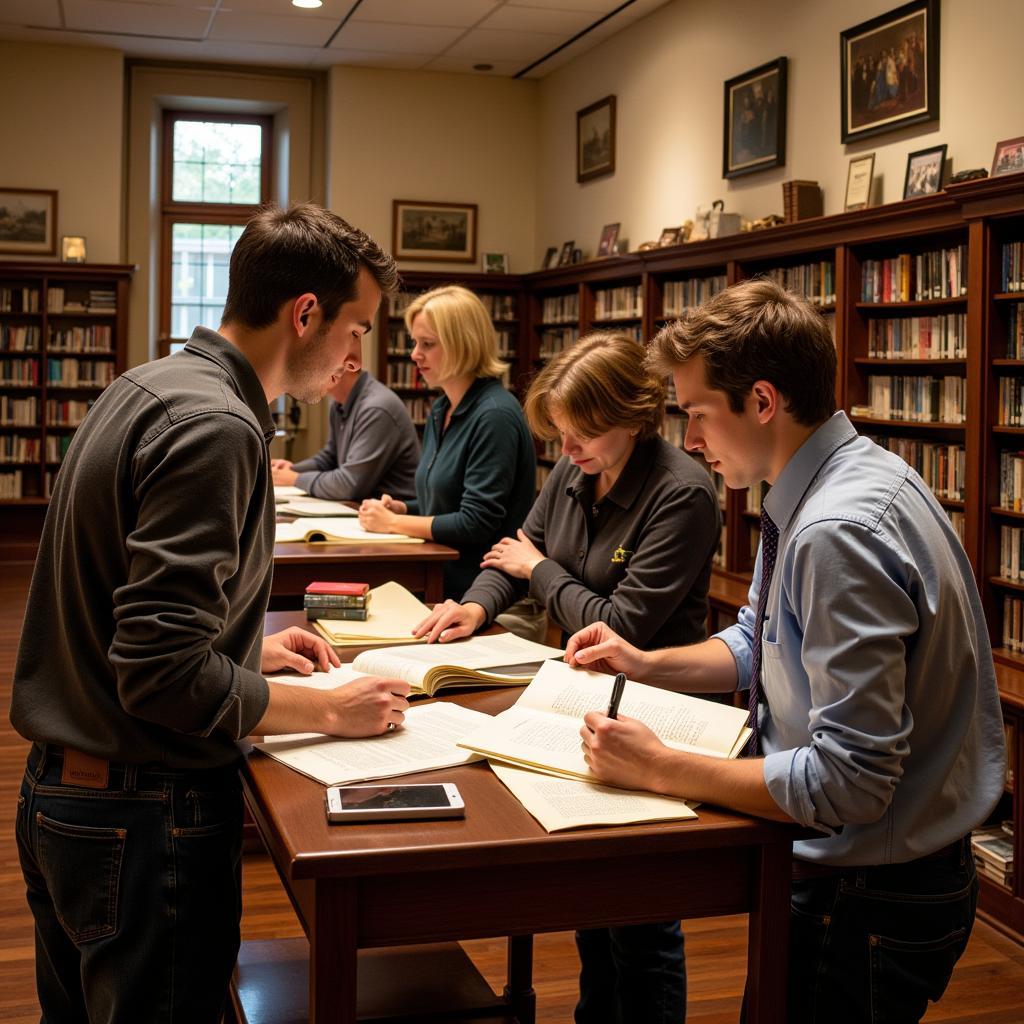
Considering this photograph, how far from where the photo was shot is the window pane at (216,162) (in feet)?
33.4

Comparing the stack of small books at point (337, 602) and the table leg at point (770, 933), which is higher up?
the stack of small books at point (337, 602)

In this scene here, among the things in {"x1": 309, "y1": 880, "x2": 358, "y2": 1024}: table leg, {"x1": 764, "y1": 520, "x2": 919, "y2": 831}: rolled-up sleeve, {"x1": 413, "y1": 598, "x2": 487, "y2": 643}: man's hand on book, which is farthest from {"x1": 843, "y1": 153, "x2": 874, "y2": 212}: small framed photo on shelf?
{"x1": 309, "y1": 880, "x2": 358, "y2": 1024}: table leg

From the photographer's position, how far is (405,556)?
3.74 meters

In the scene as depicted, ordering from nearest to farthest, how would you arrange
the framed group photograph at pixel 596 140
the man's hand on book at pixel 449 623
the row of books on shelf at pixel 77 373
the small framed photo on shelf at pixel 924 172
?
1. the man's hand on book at pixel 449 623
2. the small framed photo on shelf at pixel 924 172
3. the framed group photograph at pixel 596 140
4. the row of books on shelf at pixel 77 373

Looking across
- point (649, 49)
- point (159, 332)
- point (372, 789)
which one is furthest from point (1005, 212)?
point (159, 332)

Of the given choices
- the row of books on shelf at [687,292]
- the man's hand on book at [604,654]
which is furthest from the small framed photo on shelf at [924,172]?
the man's hand on book at [604,654]

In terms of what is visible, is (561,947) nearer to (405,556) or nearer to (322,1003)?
(405,556)

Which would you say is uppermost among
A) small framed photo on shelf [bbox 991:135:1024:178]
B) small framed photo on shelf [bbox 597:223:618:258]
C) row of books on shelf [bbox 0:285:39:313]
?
small framed photo on shelf [bbox 597:223:618:258]

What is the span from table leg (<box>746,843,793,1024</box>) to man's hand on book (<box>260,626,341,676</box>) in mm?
934

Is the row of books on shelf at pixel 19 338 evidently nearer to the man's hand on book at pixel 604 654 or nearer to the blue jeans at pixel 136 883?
the man's hand on book at pixel 604 654

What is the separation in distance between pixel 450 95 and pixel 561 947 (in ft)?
26.5

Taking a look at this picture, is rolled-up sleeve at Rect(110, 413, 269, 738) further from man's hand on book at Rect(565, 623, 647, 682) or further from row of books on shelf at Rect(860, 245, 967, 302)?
row of books on shelf at Rect(860, 245, 967, 302)

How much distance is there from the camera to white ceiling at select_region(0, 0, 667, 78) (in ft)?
26.3

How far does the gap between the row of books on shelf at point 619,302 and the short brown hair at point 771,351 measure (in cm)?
574
